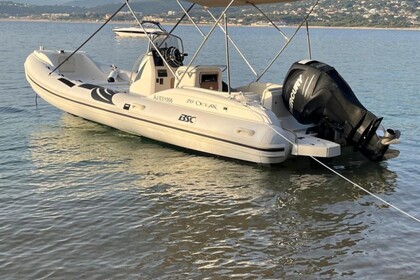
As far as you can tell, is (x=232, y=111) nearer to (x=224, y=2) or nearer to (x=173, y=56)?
(x=173, y=56)

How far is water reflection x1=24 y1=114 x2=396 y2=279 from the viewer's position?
5602 millimetres

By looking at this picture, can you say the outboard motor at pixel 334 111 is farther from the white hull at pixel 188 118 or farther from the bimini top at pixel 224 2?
the bimini top at pixel 224 2

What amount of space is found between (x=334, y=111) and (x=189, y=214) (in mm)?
3039

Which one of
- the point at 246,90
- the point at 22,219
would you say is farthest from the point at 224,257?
the point at 246,90

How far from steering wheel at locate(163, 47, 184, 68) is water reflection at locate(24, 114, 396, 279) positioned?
6.60 feet

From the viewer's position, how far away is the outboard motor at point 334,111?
832 cm

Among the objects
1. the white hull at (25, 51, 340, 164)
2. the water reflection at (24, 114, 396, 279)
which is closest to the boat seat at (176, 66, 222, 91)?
the white hull at (25, 51, 340, 164)

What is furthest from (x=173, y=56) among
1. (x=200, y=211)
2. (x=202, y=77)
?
(x=200, y=211)

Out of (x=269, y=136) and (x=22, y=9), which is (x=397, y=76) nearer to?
(x=269, y=136)

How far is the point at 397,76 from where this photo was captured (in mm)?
26000

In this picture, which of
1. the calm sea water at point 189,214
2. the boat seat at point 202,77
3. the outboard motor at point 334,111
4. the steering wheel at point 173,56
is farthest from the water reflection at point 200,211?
the steering wheel at point 173,56

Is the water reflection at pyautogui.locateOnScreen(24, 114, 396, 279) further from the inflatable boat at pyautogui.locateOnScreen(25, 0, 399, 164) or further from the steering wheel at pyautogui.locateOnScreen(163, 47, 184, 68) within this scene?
the steering wheel at pyautogui.locateOnScreen(163, 47, 184, 68)

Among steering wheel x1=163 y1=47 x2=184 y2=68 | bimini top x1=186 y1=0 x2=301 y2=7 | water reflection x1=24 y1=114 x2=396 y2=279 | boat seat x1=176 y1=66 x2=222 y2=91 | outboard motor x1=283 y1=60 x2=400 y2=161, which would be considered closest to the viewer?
water reflection x1=24 y1=114 x2=396 y2=279

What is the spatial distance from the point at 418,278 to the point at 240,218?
2.24 meters
